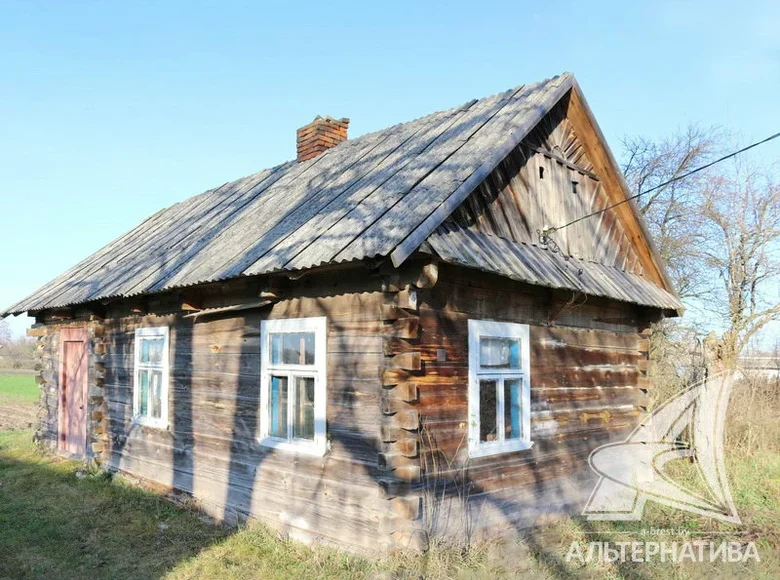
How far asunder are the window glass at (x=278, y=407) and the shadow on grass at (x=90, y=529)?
1323mm

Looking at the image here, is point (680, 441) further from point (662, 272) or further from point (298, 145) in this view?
point (298, 145)

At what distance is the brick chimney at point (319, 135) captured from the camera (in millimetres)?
11977

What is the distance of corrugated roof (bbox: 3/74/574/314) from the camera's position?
20.4 ft

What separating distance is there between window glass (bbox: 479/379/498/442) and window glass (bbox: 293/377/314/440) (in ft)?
5.71

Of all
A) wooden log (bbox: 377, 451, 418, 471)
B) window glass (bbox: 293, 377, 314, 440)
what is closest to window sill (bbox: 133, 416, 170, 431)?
window glass (bbox: 293, 377, 314, 440)

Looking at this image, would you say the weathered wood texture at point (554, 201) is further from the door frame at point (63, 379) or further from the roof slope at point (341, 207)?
the door frame at point (63, 379)

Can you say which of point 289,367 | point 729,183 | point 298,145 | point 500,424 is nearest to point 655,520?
point 500,424

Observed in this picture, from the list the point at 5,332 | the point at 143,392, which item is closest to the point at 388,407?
the point at 143,392

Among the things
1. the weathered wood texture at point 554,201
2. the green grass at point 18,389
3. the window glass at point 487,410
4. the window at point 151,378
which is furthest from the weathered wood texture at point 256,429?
the green grass at point 18,389

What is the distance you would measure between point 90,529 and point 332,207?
15.6 feet

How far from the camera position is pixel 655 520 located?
7.87 meters

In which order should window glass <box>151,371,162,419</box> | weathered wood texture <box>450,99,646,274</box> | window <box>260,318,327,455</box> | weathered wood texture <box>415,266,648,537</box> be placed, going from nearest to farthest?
weathered wood texture <box>415,266,648,537</box> → window <box>260,318,327,455</box> → weathered wood texture <box>450,99,646,274</box> → window glass <box>151,371,162,419</box>

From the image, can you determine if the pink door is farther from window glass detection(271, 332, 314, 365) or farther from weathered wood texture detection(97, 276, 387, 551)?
window glass detection(271, 332, 314, 365)

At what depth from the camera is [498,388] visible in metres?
6.97
